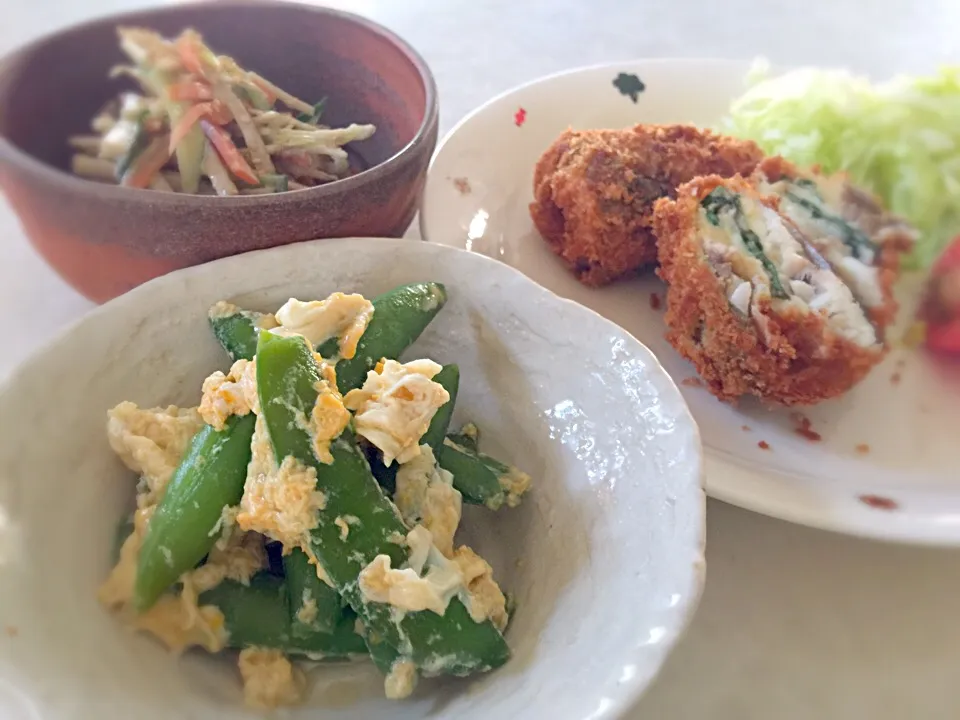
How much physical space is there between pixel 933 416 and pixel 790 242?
13.1 inches

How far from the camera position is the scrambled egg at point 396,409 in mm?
721

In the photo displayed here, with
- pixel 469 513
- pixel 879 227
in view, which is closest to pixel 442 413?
pixel 469 513

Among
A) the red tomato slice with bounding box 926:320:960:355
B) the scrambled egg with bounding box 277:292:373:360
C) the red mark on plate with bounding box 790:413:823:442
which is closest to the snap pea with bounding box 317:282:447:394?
the scrambled egg with bounding box 277:292:373:360

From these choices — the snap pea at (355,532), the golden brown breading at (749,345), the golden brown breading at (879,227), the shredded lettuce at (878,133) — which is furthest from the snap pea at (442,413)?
the shredded lettuce at (878,133)

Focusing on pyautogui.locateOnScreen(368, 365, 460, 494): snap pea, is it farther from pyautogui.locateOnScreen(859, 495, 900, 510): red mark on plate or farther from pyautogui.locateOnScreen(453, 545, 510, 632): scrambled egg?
pyautogui.locateOnScreen(859, 495, 900, 510): red mark on plate

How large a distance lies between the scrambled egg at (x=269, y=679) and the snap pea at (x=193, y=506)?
4.0 inches

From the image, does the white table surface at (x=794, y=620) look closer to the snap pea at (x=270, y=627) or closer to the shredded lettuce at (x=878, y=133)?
the snap pea at (x=270, y=627)

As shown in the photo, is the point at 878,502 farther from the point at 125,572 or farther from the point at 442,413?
the point at 125,572

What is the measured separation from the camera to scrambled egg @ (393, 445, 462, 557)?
0.74m

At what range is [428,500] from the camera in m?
0.75

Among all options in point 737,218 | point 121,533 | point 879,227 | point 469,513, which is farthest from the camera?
point 879,227

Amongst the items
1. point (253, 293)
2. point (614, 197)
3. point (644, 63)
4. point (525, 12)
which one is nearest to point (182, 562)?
point (253, 293)

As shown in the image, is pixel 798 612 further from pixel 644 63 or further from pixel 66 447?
pixel 644 63

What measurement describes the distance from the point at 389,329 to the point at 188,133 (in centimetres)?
37
